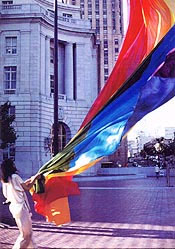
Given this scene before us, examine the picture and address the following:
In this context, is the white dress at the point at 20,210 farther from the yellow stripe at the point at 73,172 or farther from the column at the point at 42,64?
the column at the point at 42,64

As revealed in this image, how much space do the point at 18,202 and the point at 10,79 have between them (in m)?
24.0

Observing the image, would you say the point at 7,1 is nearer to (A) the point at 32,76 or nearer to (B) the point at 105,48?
(A) the point at 32,76

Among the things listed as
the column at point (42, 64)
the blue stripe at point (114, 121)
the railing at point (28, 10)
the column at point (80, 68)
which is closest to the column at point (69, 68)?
the column at point (80, 68)

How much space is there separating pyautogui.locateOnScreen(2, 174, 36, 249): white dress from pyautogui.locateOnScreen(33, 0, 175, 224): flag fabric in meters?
0.37

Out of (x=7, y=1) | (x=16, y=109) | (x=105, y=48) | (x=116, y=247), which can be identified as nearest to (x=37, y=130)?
(x=16, y=109)

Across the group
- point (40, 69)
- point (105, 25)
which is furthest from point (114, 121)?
point (105, 25)

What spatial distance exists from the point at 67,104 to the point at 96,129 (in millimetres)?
22652

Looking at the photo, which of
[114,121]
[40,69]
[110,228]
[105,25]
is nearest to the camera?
[114,121]

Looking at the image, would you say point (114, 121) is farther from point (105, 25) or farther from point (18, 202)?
point (105, 25)

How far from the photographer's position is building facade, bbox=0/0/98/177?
27.1m

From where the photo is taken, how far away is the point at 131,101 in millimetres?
5605

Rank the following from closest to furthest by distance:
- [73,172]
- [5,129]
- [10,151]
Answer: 1. [73,172]
2. [5,129]
3. [10,151]

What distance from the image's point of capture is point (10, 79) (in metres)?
28.0

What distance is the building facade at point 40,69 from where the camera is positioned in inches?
1065
